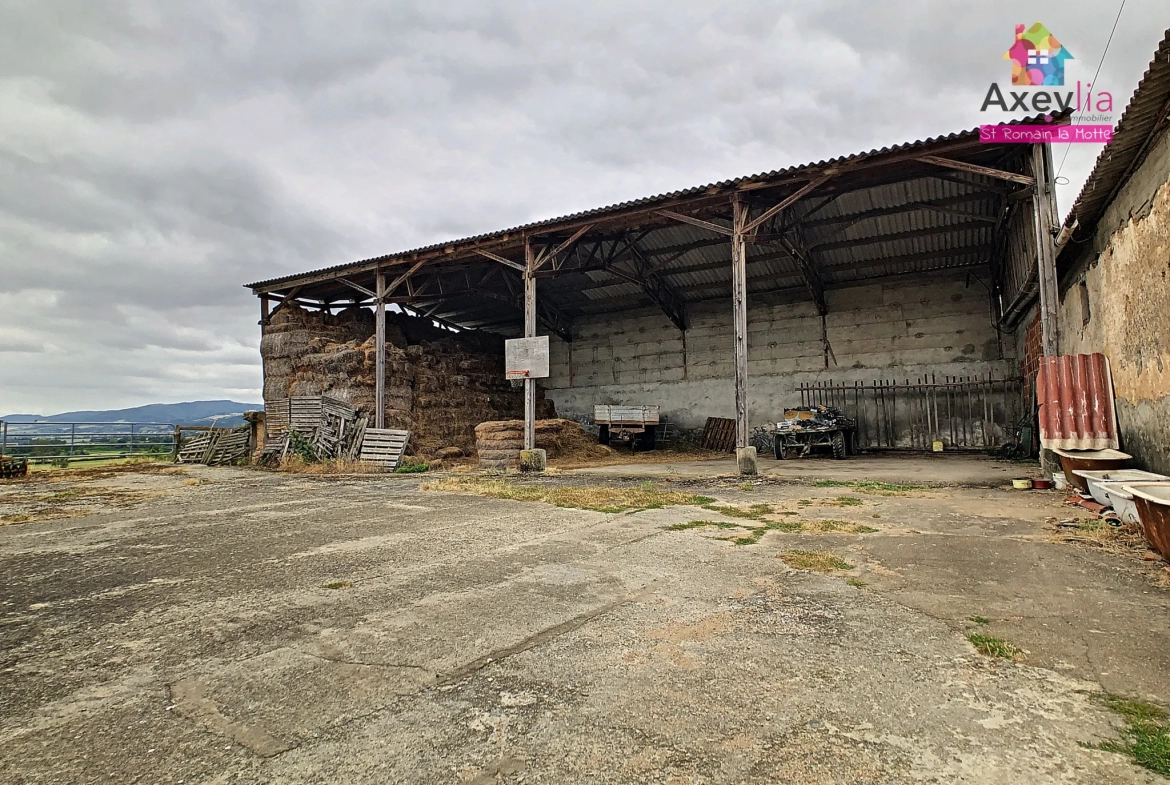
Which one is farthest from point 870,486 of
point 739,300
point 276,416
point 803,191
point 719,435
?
point 276,416

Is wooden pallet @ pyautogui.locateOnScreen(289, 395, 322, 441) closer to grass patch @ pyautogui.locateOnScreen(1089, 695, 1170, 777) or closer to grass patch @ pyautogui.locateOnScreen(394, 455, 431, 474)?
grass patch @ pyautogui.locateOnScreen(394, 455, 431, 474)

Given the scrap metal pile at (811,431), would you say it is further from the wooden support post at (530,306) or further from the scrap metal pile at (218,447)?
the scrap metal pile at (218,447)

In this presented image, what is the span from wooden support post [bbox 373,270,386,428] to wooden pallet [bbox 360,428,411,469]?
471mm

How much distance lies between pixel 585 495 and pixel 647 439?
11.9 metres

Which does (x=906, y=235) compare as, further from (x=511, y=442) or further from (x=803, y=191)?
(x=511, y=442)

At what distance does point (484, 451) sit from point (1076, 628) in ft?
42.5

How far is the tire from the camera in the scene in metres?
19.8

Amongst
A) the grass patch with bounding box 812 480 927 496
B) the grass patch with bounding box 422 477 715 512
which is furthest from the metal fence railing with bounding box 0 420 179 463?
the grass patch with bounding box 812 480 927 496

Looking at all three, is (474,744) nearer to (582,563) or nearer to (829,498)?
(582,563)

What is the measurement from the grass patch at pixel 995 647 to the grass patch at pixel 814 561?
1.32 metres

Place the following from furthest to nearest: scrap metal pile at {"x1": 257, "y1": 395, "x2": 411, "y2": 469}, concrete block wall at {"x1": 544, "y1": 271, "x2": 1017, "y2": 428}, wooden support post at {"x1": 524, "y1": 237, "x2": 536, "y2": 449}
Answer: concrete block wall at {"x1": 544, "y1": 271, "x2": 1017, "y2": 428} → scrap metal pile at {"x1": 257, "y1": 395, "x2": 411, "y2": 469} → wooden support post at {"x1": 524, "y1": 237, "x2": 536, "y2": 449}

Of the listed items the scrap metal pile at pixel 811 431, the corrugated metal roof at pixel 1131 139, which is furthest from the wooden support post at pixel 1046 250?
the scrap metal pile at pixel 811 431

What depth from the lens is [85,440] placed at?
819 inches

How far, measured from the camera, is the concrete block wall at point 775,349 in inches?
675
